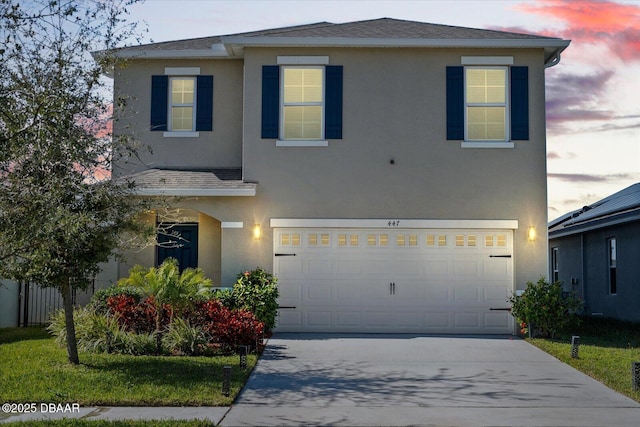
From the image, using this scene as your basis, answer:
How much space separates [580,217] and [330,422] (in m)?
16.3

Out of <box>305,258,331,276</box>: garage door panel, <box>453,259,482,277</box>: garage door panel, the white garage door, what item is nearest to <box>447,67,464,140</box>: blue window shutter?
the white garage door

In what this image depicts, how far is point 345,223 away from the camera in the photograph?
1820 centimetres

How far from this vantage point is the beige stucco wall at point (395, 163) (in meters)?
18.3

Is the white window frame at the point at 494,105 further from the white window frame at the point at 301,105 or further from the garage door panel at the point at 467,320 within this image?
the garage door panel at the point at 467,320

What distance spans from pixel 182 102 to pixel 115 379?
9.45 meters

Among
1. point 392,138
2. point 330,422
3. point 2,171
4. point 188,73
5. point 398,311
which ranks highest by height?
point 188,73

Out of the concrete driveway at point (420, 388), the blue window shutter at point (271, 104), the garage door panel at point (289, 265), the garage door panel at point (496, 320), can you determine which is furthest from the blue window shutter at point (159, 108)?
the garage door panel at point (496, 320)

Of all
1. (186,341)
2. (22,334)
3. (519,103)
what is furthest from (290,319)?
Answer: (519,103)

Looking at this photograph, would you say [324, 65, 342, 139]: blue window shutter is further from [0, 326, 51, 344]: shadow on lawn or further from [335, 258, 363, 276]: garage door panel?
[0, 326, 51, 344]: shadow on lawn

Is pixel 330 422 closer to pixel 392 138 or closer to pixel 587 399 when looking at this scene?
pixel 587 399

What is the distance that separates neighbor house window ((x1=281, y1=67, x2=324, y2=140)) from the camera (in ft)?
60.7

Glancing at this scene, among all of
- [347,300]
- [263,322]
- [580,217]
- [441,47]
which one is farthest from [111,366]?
[580,217]

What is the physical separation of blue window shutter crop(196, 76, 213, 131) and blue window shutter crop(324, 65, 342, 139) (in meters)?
3.08

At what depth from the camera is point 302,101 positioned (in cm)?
1855
